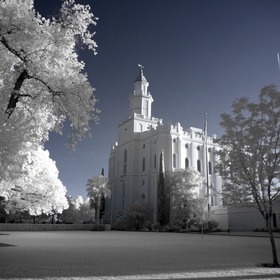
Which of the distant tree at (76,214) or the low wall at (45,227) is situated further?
the distant tree at (76,214)

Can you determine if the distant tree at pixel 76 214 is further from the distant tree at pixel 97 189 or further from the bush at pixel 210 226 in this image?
the bush at pixel 210 226

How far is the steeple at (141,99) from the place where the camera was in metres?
67.9

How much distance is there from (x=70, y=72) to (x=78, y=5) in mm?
2223

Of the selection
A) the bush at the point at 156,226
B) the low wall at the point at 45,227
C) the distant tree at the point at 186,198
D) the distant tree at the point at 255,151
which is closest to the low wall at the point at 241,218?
the distant tree at the point at 186,198

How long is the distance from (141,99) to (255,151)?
5754 cm

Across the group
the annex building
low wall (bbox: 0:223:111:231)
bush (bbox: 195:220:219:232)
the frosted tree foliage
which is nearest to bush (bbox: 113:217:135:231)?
the annex building

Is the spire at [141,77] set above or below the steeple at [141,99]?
above

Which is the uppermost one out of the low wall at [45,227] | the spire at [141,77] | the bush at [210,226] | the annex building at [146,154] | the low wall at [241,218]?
the spire at [141,77]

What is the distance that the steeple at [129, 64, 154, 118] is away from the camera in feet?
223

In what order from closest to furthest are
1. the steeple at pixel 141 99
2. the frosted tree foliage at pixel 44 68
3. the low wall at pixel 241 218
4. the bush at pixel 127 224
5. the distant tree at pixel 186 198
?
the frosted tree foliage at pixel 44 68
the low wall at pixel 241 218
the distant tree at pixel 186 198
the bush at pixel 127 224
the steeple at pixel 141 99

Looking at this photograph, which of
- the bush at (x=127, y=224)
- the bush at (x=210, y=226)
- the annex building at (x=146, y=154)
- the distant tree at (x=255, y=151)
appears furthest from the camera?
the annex building at (x=146, y=154)

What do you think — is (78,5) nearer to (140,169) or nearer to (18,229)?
(18,229)

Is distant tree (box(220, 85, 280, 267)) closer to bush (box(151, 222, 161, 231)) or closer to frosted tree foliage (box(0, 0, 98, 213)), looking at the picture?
frosted tree foliage (box(0, 0, 98, 213))

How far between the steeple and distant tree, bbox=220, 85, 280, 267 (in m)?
55.4
